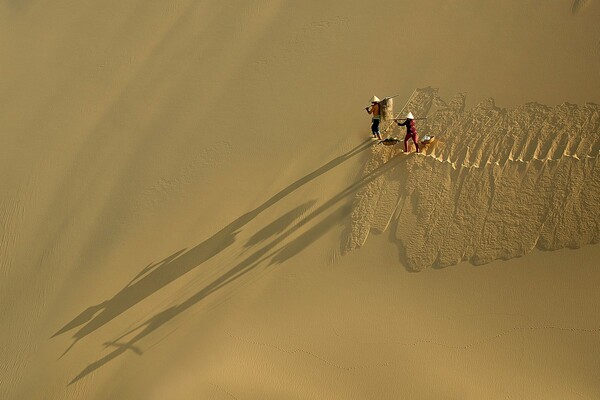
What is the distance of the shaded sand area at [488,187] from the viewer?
6422 millimetres

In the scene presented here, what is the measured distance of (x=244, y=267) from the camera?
22.6 feet

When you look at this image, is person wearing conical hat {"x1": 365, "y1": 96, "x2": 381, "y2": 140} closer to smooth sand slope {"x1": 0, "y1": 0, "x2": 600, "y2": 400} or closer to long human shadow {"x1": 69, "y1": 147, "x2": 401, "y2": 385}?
smooth sand slope {"x1": 0, "y1": 0, "x2": 600, "y2": 400}

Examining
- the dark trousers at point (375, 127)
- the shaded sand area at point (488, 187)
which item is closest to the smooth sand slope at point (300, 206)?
the shaded sand area at point (488, 187)

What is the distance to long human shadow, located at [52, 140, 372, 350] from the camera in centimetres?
697

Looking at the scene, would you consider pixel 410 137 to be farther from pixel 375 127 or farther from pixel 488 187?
pixel 488 187

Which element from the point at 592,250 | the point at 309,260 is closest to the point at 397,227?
the point at 309,260

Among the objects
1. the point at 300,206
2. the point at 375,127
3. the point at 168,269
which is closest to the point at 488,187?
the point at 375,127

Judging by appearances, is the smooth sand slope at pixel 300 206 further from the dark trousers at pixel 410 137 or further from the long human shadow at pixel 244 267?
the dark trousers at pixel 410 137

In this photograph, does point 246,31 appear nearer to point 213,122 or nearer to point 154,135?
point 213,122

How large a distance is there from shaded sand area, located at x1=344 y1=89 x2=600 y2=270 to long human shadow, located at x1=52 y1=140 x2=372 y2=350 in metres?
0.73

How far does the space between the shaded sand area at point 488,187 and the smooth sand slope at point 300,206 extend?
0.8 inches

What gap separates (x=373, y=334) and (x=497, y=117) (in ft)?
9.01

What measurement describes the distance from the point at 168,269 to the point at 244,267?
0.89 m

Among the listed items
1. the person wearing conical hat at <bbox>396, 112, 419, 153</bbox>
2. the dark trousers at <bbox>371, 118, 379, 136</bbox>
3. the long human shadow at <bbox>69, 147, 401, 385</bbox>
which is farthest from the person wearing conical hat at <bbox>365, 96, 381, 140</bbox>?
the long human shadow at <bbox>69, 147, 401, 385</bbox>
